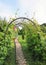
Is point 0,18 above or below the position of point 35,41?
above

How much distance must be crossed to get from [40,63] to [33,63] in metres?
0.54

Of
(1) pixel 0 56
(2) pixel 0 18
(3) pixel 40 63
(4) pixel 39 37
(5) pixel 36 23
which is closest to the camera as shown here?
(1) pixel 0 56

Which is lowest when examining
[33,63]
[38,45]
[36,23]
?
[33,63]

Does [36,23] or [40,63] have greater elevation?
[36,23]

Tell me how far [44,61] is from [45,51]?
711 mm

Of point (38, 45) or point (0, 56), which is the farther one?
point (38, 45)

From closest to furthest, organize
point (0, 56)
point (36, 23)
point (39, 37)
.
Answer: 1. point (0, 56)
2. point (39, 37)
3. point (36, 23)

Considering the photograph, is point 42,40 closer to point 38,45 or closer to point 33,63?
point 38,45

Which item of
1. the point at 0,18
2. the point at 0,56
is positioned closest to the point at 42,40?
the point at 0,56

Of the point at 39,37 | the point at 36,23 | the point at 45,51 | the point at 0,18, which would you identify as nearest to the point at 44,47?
the point at 45,51

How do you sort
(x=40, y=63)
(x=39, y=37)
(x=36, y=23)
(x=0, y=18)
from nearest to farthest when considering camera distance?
1. (x=40, y=63)
2. (x=39, y=37)
3. (x=36, y=23)
4. (x=0, y=18)

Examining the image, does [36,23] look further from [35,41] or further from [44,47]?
[44,47]

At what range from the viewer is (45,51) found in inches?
701

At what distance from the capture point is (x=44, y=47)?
17.7 m
